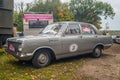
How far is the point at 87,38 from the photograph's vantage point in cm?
904

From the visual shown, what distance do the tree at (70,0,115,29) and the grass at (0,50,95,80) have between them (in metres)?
46.5

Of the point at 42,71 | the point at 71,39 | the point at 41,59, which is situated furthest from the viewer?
the point at 71,39

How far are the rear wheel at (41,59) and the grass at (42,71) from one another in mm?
189

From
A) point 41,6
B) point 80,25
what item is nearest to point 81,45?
point 80,25

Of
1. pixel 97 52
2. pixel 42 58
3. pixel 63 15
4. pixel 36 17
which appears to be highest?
pixel 63 15

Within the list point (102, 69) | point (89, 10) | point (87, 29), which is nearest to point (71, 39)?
point (87, 29)

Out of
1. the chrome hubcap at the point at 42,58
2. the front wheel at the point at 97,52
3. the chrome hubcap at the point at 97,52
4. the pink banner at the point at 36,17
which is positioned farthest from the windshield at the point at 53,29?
the pink banner at the point at 36,17

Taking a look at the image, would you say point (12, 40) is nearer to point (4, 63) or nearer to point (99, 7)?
point (4, 63)

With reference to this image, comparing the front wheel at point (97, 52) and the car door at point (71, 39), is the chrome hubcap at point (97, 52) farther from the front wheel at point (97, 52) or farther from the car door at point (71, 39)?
the car door at point (71, 39)

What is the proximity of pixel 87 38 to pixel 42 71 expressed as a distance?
293 centimetres

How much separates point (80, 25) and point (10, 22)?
3.44m

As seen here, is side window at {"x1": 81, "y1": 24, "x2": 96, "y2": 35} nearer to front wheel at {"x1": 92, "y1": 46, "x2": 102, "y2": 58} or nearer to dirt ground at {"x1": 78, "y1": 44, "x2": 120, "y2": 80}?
front wheel at {"x1": 92, "y1": 46, "x2": 102, "y2": 58}

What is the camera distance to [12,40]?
7.54m

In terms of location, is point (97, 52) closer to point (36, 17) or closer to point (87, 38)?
point (87, 38)
